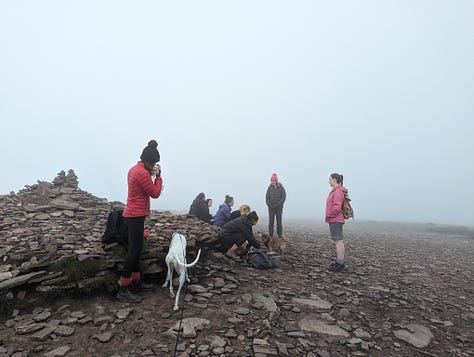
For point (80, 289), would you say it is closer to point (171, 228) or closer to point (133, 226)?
point (133, 226)

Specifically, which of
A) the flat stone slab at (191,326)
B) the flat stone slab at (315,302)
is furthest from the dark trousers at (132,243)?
the flat stone slab at (315,302)

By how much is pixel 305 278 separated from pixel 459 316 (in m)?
4.21

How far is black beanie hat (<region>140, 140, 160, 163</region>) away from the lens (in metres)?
7.12

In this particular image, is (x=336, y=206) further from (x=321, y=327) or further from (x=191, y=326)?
(x=191, y=326)

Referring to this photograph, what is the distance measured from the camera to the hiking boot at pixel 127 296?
683 centimetres

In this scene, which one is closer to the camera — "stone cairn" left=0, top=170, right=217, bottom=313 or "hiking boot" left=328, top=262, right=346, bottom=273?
"stone cairn" left=0, top=170, right=217, bottom=313

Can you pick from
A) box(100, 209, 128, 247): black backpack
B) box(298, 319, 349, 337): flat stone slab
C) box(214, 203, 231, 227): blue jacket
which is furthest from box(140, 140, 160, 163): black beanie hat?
box(214, 203, 231, 227): blue jacket

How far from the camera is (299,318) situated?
22.1ft

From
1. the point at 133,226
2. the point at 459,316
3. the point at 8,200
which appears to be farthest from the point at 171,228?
the point at 459,316

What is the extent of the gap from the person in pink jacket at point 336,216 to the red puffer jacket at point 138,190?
6.66 meters

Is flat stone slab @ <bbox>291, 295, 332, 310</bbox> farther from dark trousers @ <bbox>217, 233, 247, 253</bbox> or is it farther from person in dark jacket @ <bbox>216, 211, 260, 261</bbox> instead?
dark trousers @ <bbox>217, 233, 247, 253</bbox>

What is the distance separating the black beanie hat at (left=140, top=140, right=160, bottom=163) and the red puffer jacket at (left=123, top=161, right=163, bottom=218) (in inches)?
9.8

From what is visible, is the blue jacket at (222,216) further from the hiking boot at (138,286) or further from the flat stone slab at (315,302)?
the flat stone slab at (315,302)

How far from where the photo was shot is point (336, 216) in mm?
10398
